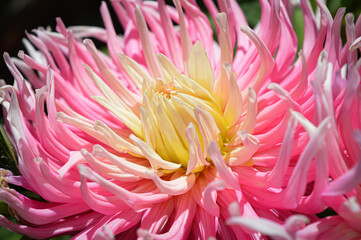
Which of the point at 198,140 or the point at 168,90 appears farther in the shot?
the point at 168,90

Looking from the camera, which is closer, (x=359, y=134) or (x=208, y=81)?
(x=359, y=134)

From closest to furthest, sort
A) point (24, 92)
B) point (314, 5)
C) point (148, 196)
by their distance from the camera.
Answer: point (148, 196)
point (24, 92)
point (314, 5)

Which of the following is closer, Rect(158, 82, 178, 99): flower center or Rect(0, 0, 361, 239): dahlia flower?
Rect(0, 0, 361, 239): dahlia flower

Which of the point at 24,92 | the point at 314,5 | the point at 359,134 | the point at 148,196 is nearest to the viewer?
the point at 359,134

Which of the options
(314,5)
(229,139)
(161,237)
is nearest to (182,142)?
(229,139)

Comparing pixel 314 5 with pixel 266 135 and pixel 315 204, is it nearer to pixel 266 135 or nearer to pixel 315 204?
pixel 266 135

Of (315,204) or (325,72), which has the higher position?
(325,72)

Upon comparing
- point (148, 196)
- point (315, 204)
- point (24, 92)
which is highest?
point (24, 92)

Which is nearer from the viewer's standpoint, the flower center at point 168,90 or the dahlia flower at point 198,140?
the dahlia flower at point 198,140
